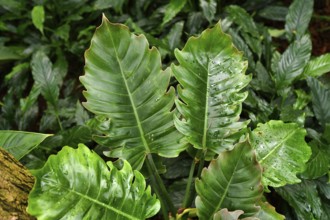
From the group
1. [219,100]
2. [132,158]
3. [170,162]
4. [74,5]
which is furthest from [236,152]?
[74,5]

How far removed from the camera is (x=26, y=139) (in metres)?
1.71

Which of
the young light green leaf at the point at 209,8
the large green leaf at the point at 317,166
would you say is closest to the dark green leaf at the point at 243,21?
the young light green leaf at the point at 209,8

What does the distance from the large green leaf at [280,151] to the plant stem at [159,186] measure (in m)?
0.36

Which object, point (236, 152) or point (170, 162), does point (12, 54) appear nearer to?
point (170, 162)

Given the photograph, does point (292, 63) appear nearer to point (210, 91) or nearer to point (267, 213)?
point (210, 91)

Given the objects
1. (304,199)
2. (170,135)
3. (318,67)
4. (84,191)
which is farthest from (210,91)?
(318,67)

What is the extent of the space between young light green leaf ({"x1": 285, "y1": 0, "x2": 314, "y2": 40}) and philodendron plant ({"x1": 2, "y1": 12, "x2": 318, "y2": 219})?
83cm

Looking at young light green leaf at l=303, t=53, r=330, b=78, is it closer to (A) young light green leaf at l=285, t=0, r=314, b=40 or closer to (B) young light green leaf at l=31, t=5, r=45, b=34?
(A) young light green leaf at l=285, t=0, r=314, b=40

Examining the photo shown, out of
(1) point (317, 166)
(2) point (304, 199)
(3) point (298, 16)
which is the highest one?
(3) point (298, 16)

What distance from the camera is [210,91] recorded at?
1543mm

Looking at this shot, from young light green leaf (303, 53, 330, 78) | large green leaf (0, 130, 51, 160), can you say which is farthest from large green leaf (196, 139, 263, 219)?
young light green leaf (303, 53, 330, 78)

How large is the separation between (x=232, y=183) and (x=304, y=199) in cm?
59

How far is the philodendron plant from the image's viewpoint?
133cm

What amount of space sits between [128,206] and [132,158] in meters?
0.25
